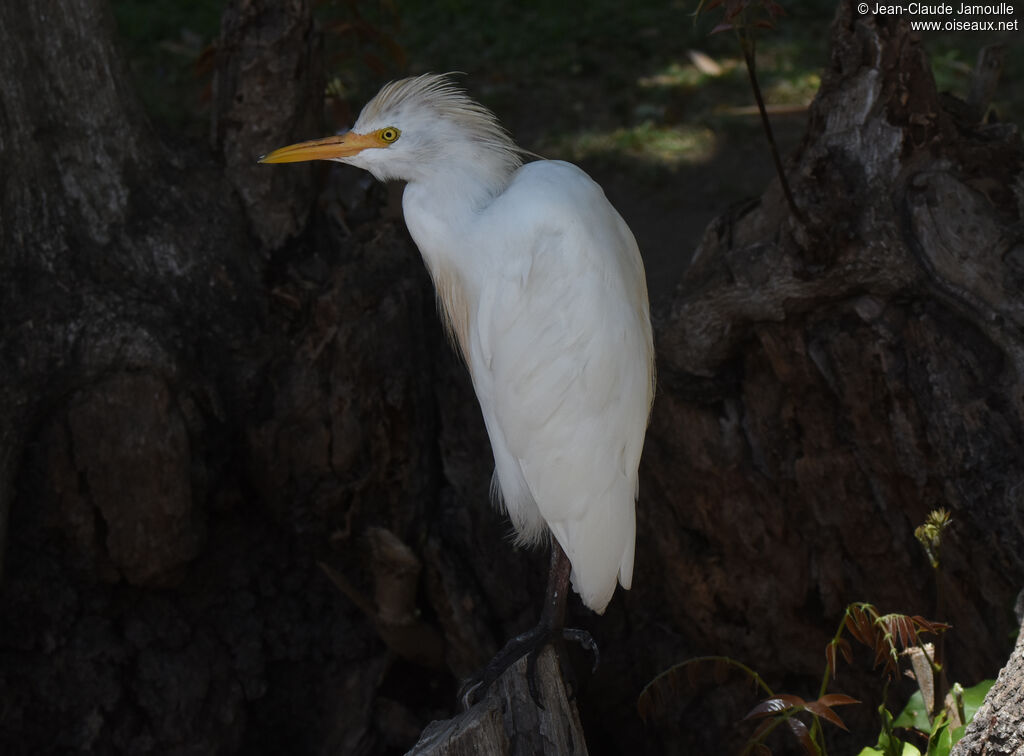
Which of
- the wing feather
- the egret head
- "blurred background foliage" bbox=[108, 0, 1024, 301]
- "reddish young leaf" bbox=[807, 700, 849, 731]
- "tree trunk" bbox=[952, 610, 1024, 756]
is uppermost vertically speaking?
the egret head

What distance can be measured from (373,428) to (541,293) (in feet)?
→ 3.24

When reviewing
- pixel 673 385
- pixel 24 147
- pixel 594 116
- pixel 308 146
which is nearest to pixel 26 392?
pixel 24 147

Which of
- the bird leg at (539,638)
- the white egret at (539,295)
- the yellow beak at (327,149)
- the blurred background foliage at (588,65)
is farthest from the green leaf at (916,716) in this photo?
the blurred background foliage at (588,65)

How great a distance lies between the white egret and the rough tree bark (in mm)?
603

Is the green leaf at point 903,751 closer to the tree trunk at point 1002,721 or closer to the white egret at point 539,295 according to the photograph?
the tree trunk at point 1002,721

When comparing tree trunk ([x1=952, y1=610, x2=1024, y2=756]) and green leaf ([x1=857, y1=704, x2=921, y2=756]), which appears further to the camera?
green leaf ([x1=857, y1=704, x2=921, y2=756])

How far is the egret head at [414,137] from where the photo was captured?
230cm

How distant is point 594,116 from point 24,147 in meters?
3.12

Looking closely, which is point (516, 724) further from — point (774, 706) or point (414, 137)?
point (414, 137)

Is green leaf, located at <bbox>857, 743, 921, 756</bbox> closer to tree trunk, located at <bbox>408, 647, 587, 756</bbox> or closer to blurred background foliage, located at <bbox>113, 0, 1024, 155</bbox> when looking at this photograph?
tree trunk, located at <bbox>408, 647, 587, 756</bbox>

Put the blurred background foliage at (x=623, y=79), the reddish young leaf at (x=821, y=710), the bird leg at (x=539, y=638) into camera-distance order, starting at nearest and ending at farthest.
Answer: the reddish young leaf at (x=821, y=710), the bird leg at (x=539, y=638), the blurred background foliage at (x=623, y=79)

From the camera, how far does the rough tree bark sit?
259 centimetres

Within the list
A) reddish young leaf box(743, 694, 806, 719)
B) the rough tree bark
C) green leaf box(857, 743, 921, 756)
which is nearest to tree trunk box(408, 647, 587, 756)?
→ reddish young leaf box(743, 694, 806, 719)

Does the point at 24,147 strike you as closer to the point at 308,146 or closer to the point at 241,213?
the point at 241,213
